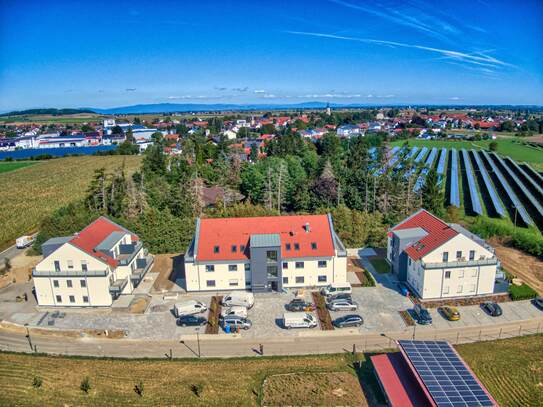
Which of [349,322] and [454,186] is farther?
[454,186]

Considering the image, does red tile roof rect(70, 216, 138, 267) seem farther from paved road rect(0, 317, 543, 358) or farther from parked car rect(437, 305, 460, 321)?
parked car rect(437, 305, 460, 321)

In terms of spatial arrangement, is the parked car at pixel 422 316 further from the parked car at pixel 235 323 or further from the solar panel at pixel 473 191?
the solar panel at pixel 473 191

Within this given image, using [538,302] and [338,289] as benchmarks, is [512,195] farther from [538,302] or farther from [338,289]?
[338,289]

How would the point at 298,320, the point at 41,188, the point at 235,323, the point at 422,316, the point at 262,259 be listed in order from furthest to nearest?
the point at 41,188 → the point at 262,259 → the point at 422,316 → the point at 298,320 → the point at 235,323

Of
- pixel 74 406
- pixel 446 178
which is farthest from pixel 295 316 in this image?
pixel 446 178

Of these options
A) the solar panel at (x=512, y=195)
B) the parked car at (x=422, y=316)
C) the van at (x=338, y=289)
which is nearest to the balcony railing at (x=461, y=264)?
the parked car at (x=422, y=316)

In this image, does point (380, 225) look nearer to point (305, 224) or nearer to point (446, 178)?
point (305, 224)

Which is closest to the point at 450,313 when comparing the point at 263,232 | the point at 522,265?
the point at 522,265
